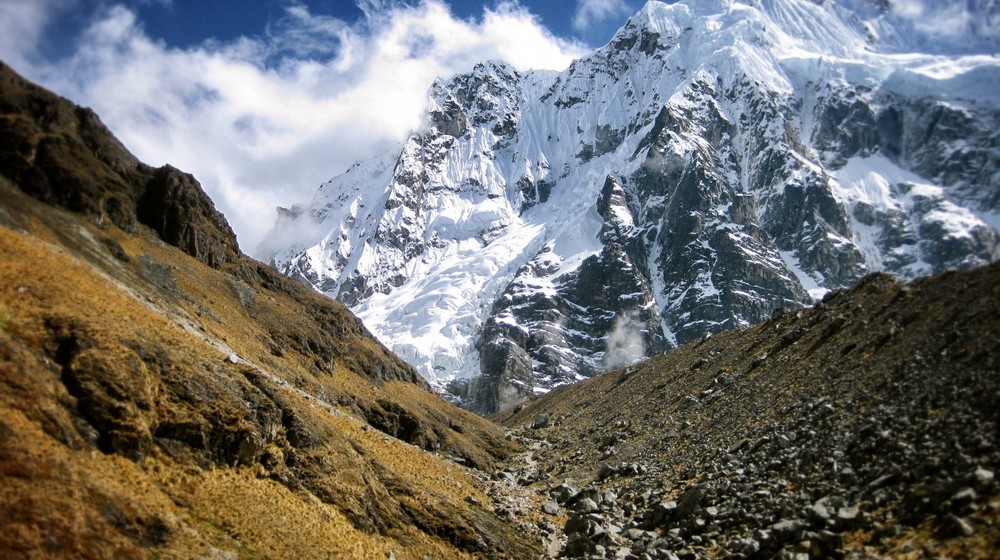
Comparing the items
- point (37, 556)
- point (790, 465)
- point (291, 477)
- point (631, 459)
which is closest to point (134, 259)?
point (291, 477)

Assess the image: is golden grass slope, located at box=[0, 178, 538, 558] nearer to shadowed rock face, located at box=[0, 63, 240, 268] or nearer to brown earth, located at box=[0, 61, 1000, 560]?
brown earth, located at box=[0, 61, 1000, 560]

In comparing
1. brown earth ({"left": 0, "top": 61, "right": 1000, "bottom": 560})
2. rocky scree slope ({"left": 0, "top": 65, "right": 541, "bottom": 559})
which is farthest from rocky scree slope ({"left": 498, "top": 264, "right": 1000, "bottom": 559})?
rocky scree slope ({"left": 0, "top": 65, "right": 541, "bottom": 559})

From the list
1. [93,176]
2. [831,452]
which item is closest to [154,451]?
[831,452]

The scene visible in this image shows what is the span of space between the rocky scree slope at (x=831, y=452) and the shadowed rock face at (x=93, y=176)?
110 ft

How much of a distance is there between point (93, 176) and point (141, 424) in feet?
92.6

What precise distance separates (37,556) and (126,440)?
4.96m

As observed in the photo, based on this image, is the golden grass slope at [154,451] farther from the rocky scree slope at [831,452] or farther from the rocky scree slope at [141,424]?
the rocky scree slope at [831,452]

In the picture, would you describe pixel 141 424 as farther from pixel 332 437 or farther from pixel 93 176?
pixel 93 176

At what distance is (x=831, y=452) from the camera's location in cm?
2767

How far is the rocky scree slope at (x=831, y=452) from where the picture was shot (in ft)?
68.0

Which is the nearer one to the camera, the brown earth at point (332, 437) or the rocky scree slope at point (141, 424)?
the rocky scree slope at point (141, 424)

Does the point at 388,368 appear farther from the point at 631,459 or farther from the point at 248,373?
the point at 248,373

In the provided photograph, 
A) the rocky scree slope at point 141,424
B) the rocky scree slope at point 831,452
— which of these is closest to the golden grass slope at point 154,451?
the rocky scree slope at point 141,424

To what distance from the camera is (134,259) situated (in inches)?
1660
